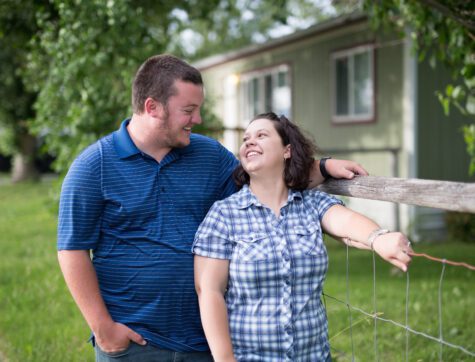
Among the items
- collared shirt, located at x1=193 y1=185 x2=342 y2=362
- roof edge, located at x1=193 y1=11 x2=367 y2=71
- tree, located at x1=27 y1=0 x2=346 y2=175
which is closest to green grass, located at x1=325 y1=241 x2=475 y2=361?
collared shirt, located at x1=193 y1=185 x2=342 y2=362

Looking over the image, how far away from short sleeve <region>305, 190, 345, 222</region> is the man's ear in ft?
2.31

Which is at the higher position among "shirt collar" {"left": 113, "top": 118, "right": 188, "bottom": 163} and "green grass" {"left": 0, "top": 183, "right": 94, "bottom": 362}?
"shirt collar" {"left": 113, "top": 118, "right": 188, "bottom": 163}

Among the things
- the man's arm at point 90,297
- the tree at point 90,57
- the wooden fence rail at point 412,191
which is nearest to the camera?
the wooden fence rail at point 412,191

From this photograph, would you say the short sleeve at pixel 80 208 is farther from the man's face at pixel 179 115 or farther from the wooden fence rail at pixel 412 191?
the wooden fence rail at pixel 412 191

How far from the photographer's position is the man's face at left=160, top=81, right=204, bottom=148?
2.63 meters

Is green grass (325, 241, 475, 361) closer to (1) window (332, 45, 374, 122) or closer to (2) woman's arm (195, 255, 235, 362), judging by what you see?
(2) woman's arm (195, 255, 235, 362)

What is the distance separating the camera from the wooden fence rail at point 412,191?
2.06 metres

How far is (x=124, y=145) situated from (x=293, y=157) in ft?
2.31

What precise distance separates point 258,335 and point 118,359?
1.99 ft

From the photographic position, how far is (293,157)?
2.70 m

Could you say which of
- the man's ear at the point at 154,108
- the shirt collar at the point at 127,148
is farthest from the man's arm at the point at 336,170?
the man's ear at the point at 154,108

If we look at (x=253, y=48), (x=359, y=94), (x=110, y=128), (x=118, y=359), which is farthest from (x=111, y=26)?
(x=253, y=48)

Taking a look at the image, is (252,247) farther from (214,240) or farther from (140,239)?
(140,239)

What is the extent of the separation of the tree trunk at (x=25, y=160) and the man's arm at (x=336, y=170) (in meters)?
23.4
